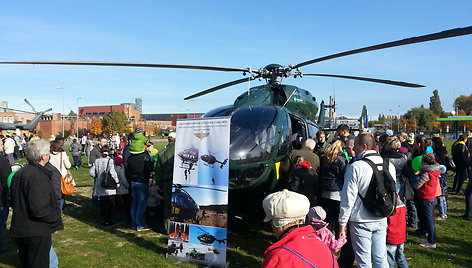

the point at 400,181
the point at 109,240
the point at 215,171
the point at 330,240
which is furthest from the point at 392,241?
the point at 109,240

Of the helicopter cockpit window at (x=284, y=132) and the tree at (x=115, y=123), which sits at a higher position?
the tree at (x=115, y=123)

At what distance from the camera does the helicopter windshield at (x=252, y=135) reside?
5.00 m

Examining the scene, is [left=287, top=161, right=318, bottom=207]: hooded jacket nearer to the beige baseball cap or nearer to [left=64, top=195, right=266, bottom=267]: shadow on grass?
[left=64, top=195, right=266, bottom=267]: shadow on grass

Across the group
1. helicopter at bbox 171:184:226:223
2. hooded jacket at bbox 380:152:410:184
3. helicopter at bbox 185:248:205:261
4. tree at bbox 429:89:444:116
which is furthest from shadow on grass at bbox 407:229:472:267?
tree at bbox 429:89:444:116

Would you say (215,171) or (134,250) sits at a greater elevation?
(215,171)

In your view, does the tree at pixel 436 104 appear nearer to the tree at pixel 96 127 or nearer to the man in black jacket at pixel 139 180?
the tree at pixel 96 127

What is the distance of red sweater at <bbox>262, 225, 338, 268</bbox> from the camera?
1.51 meters

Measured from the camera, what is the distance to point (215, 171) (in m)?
4.69

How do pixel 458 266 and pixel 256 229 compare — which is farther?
pixel 256 229

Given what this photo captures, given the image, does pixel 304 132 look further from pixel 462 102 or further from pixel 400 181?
pixel 462 102

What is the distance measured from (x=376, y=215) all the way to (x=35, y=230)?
3512 mm

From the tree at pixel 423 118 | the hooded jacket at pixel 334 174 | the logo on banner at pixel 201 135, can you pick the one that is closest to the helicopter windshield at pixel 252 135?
the logo on banner at pixel 201 135

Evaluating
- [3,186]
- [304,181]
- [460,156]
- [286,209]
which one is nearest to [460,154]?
[460,156]

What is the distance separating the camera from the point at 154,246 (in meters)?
5.53
